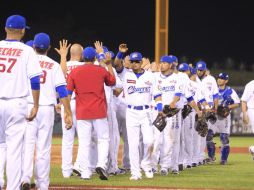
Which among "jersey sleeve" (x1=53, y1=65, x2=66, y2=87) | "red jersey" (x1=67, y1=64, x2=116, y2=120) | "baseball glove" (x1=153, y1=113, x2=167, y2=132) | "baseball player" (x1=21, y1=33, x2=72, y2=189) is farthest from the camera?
"baseball glove" (x1=153, y1=113, x2=167, y2=132)

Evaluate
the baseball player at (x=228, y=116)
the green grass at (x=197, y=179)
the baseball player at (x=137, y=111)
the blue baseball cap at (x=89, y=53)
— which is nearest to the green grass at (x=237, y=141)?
the baseball player at (x=228, y=116)

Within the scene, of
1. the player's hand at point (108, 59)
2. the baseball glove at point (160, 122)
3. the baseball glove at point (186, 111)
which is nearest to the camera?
the player's hand at point (108, 59)

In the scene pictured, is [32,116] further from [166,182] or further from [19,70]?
[166,182]

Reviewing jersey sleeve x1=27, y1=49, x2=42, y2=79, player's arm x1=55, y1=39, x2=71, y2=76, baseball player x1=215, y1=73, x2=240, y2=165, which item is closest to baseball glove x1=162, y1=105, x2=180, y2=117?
player's arm x1=55, y1=39, x2=71, y2=76

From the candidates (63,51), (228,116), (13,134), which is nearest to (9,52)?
(13,134)

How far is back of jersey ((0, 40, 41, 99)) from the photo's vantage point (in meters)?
8.41

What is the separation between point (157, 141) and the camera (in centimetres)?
1352

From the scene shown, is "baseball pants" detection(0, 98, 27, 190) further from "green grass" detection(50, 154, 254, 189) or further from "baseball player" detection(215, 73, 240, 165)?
"baseball player" detection(215, 73, 240, 165)

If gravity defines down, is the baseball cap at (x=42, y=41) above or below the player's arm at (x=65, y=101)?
above

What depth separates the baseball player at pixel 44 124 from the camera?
31.2ft

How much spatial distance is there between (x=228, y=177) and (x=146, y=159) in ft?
5.58

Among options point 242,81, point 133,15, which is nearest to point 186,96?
point 242,81

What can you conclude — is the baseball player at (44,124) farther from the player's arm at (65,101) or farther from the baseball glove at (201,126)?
the baseball glove at (201,126)

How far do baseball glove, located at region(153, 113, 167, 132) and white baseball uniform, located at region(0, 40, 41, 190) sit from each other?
4427 millimetres
